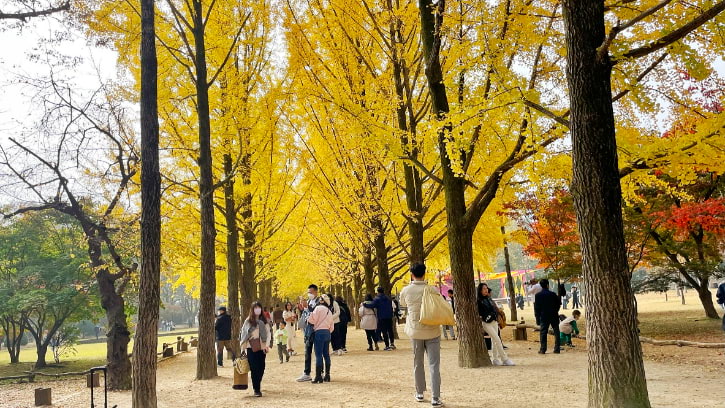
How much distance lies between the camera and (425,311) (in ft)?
20.1

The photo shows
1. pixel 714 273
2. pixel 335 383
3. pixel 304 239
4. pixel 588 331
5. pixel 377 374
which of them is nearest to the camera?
pixel 588 331

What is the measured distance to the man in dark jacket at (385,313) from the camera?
14.1 metres

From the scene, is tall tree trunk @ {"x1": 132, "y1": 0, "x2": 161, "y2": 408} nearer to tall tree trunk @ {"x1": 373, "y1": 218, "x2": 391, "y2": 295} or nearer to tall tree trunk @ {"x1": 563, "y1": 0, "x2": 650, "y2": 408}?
tall tree trunk @ {"x1": 563, "y1": 0, "x2": 650, "y2": 408}

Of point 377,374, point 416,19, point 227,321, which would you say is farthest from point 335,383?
point 416,19

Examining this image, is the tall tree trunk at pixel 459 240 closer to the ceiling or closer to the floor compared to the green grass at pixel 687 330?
closer to the ceiling

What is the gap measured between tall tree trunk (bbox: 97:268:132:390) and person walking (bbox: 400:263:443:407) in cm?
924

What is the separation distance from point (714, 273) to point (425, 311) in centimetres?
1520

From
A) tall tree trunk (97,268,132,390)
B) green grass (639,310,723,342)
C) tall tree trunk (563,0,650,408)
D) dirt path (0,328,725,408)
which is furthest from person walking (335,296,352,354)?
tall tree trunk (563,0,650,408)

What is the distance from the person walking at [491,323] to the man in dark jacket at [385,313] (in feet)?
14.9

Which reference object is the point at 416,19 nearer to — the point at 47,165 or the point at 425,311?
the point at 425,311

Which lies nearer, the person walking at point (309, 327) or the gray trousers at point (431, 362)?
the gray trousers at point (431, 362)

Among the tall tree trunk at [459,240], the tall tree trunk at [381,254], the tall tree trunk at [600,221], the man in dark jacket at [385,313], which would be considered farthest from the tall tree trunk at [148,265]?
the tall tree trunk at [381,254]

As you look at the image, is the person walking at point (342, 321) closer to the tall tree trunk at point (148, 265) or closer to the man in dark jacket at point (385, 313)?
the man in dark jacket at point (385, 313)

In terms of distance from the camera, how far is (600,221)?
4.88 metres
